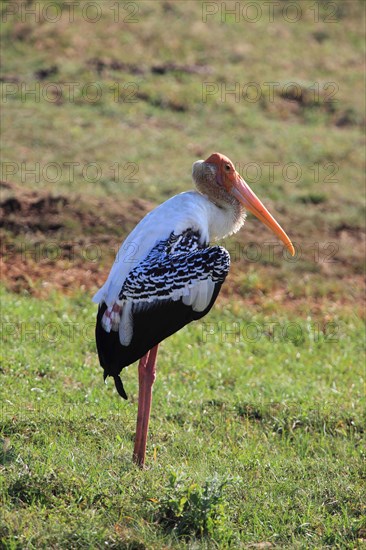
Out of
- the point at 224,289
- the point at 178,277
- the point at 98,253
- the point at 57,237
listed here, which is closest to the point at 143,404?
the point at 178,277

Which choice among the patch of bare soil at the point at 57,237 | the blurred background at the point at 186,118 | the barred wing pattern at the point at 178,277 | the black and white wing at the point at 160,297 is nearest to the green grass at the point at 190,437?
the patch of bare soil at the point at 57,237

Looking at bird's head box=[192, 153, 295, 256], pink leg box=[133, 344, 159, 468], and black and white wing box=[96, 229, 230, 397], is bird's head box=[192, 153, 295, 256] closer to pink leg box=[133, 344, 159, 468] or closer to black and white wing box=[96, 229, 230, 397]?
black and white wing box=[96, 229, 230, 397]

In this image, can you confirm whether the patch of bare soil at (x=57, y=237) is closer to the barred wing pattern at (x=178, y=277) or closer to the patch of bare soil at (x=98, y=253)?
the patch of bare soil at (x=98, y=253)

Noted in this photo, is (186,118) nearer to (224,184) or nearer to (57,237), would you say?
(57,237)

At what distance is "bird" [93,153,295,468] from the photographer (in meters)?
5.82

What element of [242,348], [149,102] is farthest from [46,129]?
[242,348]

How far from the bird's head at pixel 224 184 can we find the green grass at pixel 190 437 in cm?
139

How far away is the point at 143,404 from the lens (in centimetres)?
598

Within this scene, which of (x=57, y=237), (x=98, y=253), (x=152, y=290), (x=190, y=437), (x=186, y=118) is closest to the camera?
(x=152, y=290)

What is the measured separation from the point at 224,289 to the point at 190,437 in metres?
3.59

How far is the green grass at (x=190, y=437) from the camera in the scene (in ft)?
16.1

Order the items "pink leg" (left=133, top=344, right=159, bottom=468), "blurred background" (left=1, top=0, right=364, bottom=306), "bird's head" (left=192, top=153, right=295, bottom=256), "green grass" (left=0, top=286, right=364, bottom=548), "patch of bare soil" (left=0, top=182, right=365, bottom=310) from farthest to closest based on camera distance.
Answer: "blurred background" (left=1, top=0, right=364, bottom=306) → "patch of bare soil" (left=0, top=182, right=365, bottom=310) → "bird's head" (left=192, top=153, right=295, bottom=256) → "pink leg" (left=133, top=344, right=159, bottom=468) → "green grass" (left=0, top=286, right=364, bottom=548)

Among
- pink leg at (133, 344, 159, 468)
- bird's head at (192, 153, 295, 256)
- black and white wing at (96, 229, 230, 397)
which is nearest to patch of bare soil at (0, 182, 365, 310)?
bird's head at (192, 153, 295, 256)

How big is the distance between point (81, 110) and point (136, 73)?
5.25ft
